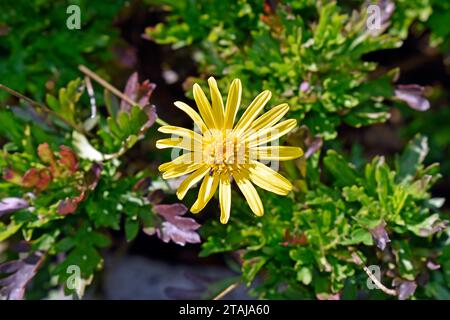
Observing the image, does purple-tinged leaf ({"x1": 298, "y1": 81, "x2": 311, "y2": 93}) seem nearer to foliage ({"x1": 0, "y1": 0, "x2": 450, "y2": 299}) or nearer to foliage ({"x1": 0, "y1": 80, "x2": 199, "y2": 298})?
foliage ({"x1": 0, "y1": 0, "x2": 450, "y2": 299})

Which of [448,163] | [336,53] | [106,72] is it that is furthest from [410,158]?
[106,72]

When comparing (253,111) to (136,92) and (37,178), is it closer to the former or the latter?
(136,92)

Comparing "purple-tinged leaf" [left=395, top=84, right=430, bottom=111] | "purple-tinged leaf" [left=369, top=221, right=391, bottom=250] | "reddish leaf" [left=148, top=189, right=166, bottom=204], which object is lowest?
"purple-tinged leaf" [left=369, top=221, right=391, bottom=250]

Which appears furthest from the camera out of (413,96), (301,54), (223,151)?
(413,96)

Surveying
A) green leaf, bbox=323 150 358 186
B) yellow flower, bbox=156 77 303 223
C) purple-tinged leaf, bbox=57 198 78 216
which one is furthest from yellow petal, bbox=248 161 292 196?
purple-tinged leaf, bbox=57 198 78 216

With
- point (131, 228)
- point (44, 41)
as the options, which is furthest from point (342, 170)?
point (44, 41)

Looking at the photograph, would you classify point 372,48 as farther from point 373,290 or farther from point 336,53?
point 373,290
